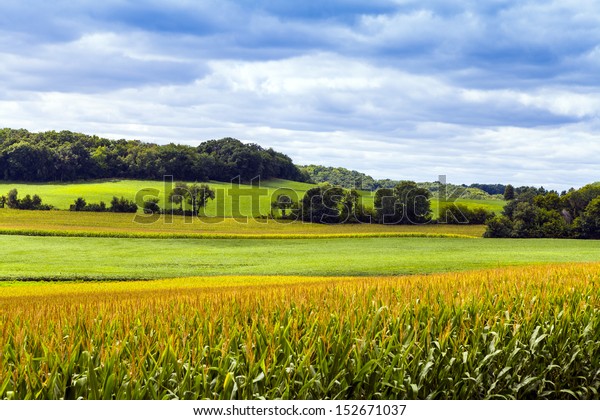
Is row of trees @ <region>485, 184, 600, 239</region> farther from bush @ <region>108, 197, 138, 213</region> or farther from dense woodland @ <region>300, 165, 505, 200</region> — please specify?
bush @ <region>108, 197, 138, 213</region>

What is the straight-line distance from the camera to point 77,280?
3712cm

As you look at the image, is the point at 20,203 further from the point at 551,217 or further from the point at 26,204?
the point at 551,217

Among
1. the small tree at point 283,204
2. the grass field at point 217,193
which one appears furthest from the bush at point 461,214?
the small tree at point 283,204

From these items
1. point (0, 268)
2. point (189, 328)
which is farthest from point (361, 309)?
point (0, 268)

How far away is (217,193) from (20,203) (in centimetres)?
2579

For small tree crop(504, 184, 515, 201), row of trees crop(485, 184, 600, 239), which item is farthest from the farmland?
small tree crop(504, 184, 515, 201)

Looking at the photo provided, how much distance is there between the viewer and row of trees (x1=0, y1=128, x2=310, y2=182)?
10775 cm

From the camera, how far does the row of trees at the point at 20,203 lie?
86562 millimetres

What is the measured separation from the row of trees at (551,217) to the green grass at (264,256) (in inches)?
208

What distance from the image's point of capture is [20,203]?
8712 centimetres

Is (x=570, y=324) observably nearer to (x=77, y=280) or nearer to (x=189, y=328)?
(x=189, y=328)

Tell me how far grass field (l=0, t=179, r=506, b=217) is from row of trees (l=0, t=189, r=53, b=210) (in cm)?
340

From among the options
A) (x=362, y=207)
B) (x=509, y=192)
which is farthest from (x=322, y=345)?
(x=509, y=192)
